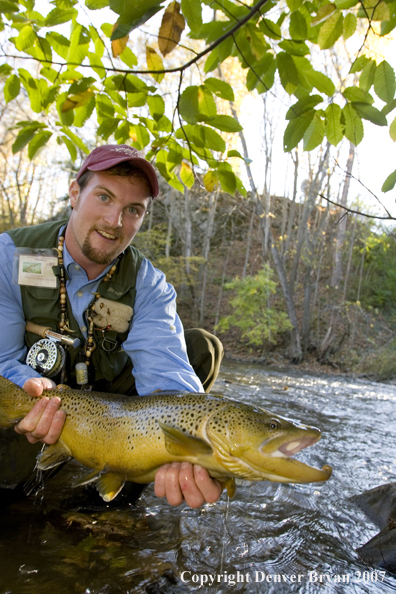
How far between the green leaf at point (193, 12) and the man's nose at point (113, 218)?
1.40 m

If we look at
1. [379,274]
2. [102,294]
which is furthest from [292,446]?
[379,274]

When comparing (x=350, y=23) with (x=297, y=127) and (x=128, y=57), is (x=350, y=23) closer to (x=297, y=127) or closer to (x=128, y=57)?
(x=297, y=127)

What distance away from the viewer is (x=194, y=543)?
7.93 ft

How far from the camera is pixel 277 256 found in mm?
15891

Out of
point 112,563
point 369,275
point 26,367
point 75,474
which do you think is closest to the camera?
point 112,563

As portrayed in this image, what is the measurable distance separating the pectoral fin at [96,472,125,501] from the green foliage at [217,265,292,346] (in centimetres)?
1330

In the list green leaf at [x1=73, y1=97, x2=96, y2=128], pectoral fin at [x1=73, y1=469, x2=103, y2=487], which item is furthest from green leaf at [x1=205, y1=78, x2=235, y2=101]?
pectoral fin at [x1=73, y1=469, x2=103, y2=487]

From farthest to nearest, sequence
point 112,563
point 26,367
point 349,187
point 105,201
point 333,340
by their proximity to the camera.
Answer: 1. point 349,187
2. point 333,340
3. point 105,201
4. point 26,367
5. point 112,563

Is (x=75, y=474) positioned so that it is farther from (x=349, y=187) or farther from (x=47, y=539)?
(x=349, y=187)

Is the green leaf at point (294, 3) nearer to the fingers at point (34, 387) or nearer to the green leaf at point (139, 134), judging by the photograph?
the green leaf at point (139, 134)

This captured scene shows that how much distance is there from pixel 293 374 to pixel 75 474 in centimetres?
925

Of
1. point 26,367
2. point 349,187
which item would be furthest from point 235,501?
point 349,187

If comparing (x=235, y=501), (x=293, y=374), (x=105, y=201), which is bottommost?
(x=293, y=374)

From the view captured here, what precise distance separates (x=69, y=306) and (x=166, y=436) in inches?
58.8
